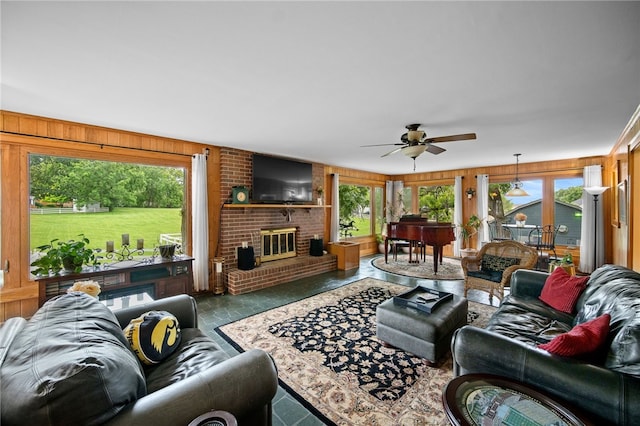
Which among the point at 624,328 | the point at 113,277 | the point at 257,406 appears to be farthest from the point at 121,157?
the point at 624,328

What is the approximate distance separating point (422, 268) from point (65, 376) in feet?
19.3

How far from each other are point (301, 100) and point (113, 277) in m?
2.98

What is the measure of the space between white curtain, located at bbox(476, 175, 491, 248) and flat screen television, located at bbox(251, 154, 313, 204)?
424 centimetres

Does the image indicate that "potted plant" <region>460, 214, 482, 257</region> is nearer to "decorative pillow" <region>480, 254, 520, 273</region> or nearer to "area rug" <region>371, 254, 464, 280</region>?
"area rug" <region>371, 254, 464, 280</region>

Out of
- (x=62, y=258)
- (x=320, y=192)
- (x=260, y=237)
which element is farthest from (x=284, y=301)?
(x=320, y=192)

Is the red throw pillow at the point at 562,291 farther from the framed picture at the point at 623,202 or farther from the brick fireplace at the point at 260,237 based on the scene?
the brick fireplace at the point at 260,237

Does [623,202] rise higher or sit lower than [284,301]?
higher

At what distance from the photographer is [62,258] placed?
2.91m

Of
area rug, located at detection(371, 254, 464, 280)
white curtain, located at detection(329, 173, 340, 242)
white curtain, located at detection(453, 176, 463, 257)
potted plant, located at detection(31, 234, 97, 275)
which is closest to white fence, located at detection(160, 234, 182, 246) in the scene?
potted plant, located at detection(31, 234, 97, 275)

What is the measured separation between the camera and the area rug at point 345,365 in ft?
5.98

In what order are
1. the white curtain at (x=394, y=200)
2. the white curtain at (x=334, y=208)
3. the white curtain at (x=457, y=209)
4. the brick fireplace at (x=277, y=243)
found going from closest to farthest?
the brick fireplace at (x=277, y=243)
the white curtain at (x=334, y=208)
the white curtain at (x=457, y=209)
the white curtain at (x=394, y=200)

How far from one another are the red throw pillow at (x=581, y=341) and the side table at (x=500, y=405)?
0.92 feet

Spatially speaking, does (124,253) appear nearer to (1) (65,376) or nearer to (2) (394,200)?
(1) (65,376)

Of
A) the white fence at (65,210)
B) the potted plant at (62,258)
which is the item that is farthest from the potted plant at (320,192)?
the potted plant at (62,258)
